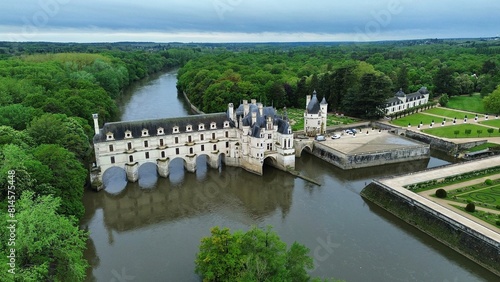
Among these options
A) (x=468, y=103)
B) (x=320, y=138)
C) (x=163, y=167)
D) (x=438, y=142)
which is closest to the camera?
(x=163, y=167)

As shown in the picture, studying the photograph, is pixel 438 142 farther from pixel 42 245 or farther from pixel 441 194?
pixel 42 245

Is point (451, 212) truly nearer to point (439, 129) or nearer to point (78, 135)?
point (439, 129)

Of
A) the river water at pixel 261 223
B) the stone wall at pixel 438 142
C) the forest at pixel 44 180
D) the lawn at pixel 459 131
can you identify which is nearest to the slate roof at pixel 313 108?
the river water at pixel 261 223

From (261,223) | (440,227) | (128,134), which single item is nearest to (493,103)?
(440,227)

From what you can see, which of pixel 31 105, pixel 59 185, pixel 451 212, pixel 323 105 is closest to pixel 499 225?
pixel 451 212

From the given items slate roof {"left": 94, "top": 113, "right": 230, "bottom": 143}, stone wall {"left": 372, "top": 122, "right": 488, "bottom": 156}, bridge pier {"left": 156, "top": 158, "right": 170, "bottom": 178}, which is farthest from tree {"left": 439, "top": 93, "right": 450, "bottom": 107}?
bridge pier {"left": 156, "top": 158, "right": 170, "bottom": 178}

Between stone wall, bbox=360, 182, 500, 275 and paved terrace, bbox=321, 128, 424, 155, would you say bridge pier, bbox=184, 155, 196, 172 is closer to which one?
paved terrace, bbox=321, 128, 424, 155

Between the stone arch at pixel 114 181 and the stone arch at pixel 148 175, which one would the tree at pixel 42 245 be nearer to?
the stone arch at pixel 114 181
